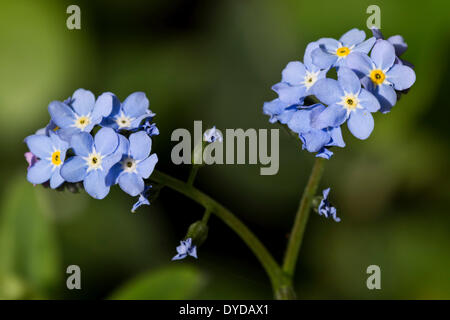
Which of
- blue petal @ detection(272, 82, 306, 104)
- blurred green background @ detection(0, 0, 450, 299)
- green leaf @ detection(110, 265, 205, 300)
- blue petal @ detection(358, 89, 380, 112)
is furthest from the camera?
blurred green background @ detection(0, 0, 450, 299)

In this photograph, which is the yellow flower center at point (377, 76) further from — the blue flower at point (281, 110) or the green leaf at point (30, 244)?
the green leaf at point (30, 244)

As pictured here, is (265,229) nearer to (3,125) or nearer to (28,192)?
(28,192)

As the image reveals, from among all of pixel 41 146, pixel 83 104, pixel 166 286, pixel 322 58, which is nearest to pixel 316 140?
pixel 322 58

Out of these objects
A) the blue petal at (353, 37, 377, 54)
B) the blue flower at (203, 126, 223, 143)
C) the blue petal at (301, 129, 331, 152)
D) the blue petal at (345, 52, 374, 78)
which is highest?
the blue petal at (353, 37, 377, 54)

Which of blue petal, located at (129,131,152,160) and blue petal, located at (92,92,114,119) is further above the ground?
blue petal, located at (92,92,114,119)

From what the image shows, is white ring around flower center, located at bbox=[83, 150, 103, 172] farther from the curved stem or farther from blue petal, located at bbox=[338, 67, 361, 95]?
blue petal, located at bbox=[338, 67, 361, 95]

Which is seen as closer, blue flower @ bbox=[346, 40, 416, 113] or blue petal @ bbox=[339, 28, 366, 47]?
blue flower @ bbox=[346, 40, 416, 113]

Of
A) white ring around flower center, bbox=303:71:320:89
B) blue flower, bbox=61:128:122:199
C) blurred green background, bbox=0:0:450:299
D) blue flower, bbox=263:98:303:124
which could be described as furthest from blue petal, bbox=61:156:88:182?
blurred green background, bbox=0:0:450:299

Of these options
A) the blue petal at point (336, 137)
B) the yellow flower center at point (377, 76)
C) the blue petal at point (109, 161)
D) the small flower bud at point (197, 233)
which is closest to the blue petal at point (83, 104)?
the blue petal at point (109, 161)
